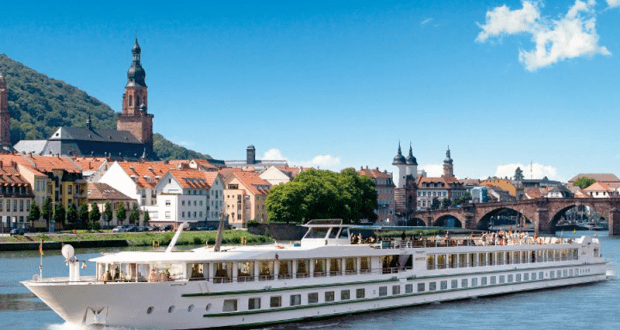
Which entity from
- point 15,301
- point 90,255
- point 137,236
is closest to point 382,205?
point 137,236

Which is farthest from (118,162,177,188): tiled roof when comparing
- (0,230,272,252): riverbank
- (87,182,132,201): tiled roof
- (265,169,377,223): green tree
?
(0,230,272,252): riverbank

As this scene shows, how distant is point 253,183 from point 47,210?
145 feet

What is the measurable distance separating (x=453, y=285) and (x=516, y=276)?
5.56 meters

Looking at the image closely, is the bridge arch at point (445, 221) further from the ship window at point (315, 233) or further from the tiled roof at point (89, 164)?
the ship window at point (315, 233)

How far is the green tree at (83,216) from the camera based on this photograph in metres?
99.0

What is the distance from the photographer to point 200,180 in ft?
417

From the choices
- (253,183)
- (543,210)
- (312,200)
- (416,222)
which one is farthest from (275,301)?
(416,222)

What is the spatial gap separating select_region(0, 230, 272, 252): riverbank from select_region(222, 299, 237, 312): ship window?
3944 centimetres

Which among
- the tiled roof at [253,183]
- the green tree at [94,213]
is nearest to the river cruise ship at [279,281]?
the green tree at [94,213]

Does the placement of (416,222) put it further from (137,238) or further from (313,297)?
(313,297)

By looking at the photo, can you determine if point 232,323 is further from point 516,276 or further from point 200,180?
point 200,180

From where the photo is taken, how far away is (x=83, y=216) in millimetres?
99062

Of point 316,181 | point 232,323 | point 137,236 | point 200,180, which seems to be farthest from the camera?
point 200,180

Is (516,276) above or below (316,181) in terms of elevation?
below
